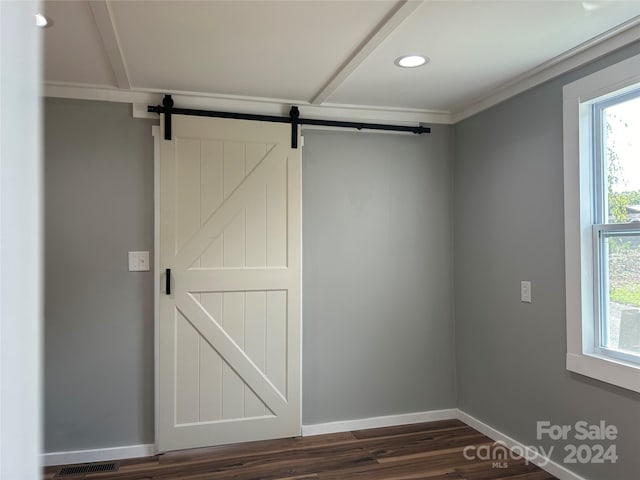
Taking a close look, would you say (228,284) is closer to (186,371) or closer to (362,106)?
(186,371)

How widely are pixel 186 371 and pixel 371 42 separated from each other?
236 centimetres

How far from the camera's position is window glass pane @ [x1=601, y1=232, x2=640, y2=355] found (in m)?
2.30

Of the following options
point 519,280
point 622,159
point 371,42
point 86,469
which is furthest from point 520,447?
point 86,469

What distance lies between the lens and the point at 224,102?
125 inches

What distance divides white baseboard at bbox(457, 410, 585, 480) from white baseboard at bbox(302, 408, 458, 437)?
0.49 feet

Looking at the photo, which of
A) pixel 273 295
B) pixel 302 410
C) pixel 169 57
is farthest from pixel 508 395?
pixel 169 57

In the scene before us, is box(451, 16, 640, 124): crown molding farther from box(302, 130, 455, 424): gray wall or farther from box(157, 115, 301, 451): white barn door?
box(157, 115, 301, 451): white barn door

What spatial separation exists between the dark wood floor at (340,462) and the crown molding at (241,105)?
7.51ft

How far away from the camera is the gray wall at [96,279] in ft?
9.56

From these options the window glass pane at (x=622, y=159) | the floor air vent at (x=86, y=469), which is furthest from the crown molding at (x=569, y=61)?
the floor air vent at (x=86, y=469)

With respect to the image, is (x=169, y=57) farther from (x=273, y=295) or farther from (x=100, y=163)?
(x=273, y=295)

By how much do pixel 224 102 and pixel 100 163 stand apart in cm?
93

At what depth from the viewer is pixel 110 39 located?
2246 mm

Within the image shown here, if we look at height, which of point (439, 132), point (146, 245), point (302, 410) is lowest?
point (302, 410)
